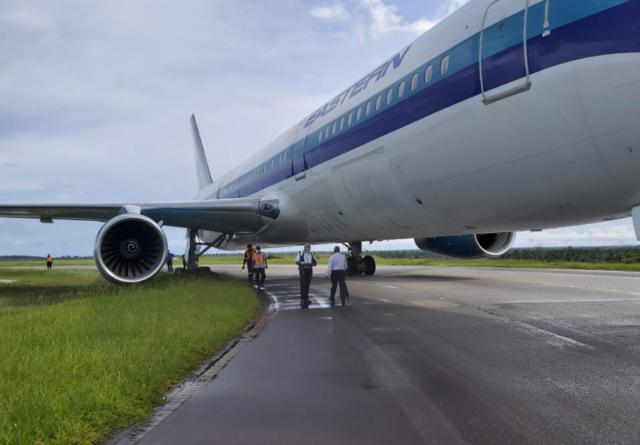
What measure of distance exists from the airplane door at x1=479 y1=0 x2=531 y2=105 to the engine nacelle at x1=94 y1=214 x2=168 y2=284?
7566 millimetres

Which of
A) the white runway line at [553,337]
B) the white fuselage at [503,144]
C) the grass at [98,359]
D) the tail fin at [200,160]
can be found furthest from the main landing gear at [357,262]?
the tail fin at [200,160]

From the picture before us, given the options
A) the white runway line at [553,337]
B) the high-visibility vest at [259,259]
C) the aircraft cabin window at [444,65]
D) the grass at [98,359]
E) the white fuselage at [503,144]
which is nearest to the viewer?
the grass at [98,359]

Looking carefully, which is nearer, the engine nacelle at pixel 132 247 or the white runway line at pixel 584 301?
the white runway line at pixel 584 301

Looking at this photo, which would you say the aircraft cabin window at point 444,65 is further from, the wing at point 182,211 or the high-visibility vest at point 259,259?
the high-visibility vest at point 259,259

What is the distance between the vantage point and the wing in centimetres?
1320

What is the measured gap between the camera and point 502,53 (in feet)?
Result: 19.2

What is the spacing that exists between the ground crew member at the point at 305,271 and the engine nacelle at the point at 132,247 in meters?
2.80

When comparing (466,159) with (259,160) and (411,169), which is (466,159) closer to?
(411,169)

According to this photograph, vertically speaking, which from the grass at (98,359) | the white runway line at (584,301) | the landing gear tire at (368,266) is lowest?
the white runway line at (584,301)

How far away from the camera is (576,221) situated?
256 inches

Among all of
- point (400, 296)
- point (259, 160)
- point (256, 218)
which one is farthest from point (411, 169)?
point (259, 160)

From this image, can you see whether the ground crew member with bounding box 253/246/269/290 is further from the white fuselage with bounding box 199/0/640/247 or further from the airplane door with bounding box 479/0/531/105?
the airplane door with bounding box 479/0/531/105

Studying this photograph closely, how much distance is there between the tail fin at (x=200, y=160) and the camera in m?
31.5

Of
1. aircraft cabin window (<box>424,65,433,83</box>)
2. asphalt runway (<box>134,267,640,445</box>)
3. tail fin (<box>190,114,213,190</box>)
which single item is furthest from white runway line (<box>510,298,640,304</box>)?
tail fin (<box>190,114,213,190</box>)
